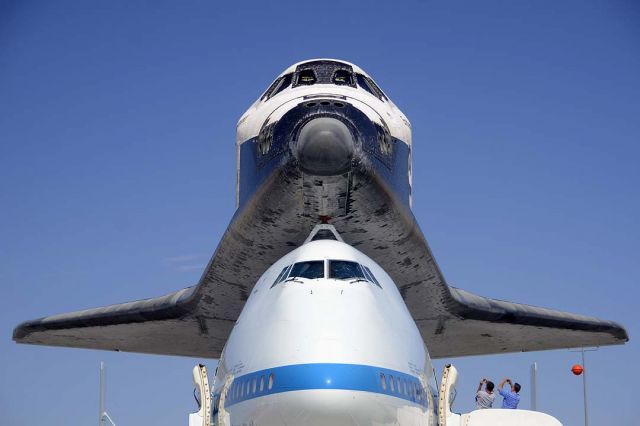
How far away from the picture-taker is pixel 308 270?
8445 millimetres

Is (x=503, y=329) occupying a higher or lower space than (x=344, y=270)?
higher

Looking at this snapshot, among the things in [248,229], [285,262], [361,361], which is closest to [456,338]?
[248,229]

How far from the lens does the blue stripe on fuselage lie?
277 inches

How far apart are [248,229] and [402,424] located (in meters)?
5.33

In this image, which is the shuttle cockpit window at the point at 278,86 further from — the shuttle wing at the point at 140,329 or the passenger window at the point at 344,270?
the passenger window at the point at 344,270

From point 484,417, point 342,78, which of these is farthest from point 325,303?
point 342,78

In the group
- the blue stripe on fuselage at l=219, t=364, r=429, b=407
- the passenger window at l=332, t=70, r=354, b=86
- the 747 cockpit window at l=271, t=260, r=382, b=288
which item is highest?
the passenger window at l=332, t=70, r=354, b=86

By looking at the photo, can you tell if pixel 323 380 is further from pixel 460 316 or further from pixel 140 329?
pixel 140 329

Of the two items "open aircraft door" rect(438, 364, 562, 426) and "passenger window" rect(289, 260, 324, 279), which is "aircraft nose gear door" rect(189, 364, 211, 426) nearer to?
"passenger window" rect(289, 260, 324, 279)

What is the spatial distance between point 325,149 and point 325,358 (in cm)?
349

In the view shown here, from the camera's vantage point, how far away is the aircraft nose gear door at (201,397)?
348 inches

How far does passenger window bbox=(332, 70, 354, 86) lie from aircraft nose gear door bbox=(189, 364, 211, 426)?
573cm

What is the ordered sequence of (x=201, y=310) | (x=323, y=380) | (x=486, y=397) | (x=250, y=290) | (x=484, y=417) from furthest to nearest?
(x=201, y=310)
(x=250, y=290)
(x=486, y=397)
(x=484, y=417)
(x=323, y=380)

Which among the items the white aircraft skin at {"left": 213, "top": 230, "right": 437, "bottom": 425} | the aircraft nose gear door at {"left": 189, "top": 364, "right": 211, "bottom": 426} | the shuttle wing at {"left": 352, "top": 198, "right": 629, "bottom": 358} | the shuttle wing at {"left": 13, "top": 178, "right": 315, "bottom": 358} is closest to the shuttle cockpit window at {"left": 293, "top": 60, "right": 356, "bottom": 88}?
the shuttle wing at {"left": 352, "top": 198, "right": 629, "bottom": 358}
